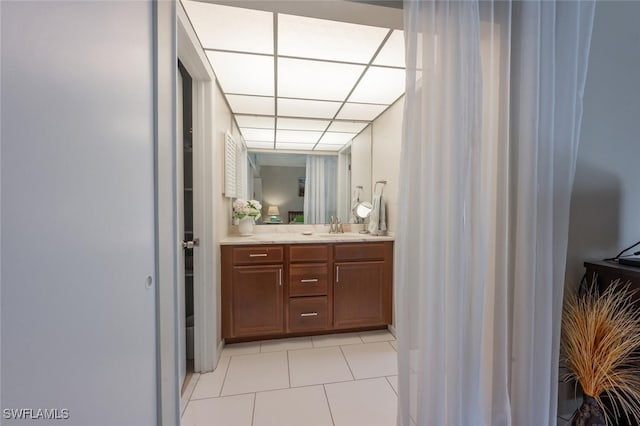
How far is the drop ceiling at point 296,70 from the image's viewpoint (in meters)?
1.34

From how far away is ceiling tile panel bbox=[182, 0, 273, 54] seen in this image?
1.23 m

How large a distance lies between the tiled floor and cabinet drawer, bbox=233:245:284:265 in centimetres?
75

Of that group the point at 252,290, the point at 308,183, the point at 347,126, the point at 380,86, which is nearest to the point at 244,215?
the point at 252,290

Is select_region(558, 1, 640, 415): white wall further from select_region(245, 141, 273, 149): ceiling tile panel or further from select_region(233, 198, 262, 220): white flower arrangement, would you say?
select_region(245, 141, 273, 149): ceiling tile panel

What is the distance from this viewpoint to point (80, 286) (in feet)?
1.86

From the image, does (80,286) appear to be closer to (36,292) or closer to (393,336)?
(36,292)

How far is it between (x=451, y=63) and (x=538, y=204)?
726 millimetres

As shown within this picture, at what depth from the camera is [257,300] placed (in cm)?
209

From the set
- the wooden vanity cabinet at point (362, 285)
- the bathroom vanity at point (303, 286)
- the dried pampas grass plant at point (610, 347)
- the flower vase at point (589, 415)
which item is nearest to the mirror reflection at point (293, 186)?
the bathroom vanity at point (303, 286)

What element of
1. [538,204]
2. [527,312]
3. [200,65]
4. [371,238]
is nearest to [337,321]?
[371,238]

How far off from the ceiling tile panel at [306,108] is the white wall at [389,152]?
21.4 inches

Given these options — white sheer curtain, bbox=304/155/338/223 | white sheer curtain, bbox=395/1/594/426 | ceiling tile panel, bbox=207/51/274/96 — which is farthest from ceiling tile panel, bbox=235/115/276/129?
white sheer curtain, bbox=395/1/594/426

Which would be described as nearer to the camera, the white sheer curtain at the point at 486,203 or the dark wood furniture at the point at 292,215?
the white sheer curtain at the point at 486,203

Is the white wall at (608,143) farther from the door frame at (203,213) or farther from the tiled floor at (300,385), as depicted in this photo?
the door frame at (203,213)
